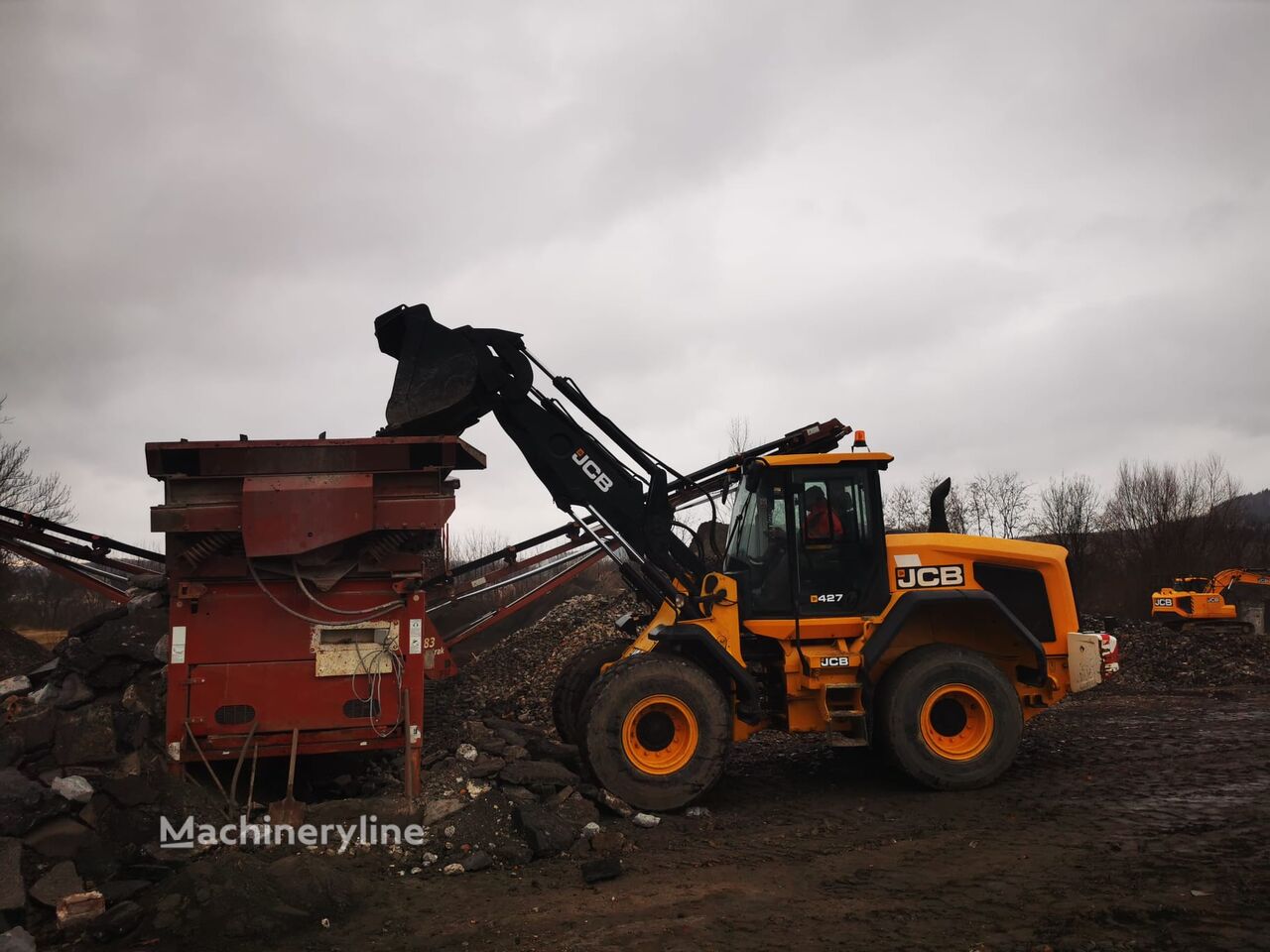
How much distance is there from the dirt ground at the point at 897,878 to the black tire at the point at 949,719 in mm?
205

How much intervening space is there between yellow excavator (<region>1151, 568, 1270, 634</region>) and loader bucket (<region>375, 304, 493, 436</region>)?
64.4ft

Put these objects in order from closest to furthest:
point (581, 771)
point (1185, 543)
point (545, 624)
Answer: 1. point (581, 771)
2. point (545, 624)
3. point (1185, 543)

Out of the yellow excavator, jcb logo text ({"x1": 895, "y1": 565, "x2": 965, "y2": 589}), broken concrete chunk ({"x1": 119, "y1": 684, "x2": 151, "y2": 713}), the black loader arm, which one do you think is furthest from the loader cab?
the yellow excavator

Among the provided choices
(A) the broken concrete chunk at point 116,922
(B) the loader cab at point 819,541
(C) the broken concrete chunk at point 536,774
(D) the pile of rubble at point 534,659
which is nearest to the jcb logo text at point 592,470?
(B) the loader cab at point 819,541

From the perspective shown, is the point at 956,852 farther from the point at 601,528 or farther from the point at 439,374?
the point at 439,374

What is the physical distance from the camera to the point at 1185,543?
3566 cm

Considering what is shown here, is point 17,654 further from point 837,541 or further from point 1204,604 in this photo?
point 1204,604

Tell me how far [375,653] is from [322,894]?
2.09m

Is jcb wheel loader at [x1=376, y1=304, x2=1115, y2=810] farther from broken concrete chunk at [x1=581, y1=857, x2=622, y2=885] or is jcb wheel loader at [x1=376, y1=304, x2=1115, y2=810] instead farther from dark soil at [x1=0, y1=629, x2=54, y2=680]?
dark soil at [x1=0, y1=629, x2=54, y2=680]

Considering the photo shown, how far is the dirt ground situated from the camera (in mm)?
4523

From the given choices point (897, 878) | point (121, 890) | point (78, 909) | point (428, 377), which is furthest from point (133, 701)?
point (897, 878)


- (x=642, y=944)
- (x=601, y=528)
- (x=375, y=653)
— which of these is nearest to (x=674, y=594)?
(x=601, y=528)

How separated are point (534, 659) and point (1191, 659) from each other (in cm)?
1191

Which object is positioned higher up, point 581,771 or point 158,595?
point 158,595
